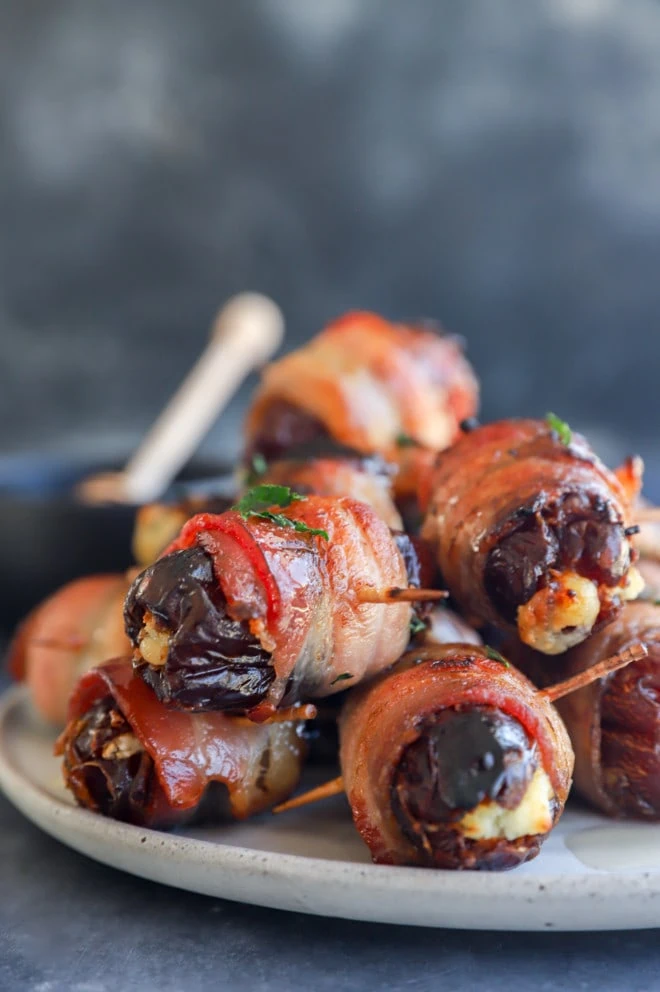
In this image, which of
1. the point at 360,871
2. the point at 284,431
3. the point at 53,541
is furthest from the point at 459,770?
the point at 53,541

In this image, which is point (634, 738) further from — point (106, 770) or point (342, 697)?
point (106, 770)

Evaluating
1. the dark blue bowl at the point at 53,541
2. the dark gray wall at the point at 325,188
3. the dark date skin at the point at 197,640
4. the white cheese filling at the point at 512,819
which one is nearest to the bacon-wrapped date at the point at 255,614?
the dark date skin at the point at 197,640

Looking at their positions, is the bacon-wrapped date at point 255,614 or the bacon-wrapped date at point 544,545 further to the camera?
the bacon-wrapped date at point 544,545

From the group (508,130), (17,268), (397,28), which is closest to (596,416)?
(508,130)

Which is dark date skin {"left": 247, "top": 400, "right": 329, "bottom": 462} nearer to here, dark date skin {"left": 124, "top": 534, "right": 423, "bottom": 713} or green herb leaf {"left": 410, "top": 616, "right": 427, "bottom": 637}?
green herb leaf {"left": 410, "top": 616, "right": 427, "bottom": 637}

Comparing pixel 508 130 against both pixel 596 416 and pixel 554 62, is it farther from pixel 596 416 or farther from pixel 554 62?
pixel 596 416

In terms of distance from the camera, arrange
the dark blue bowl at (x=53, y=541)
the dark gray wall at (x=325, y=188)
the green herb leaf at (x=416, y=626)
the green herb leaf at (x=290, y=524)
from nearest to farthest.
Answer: the green herb leaf at (x=290, y=524)
the green herb leaf at (x=416, y=626)
the dark blue bowl at (x=53, y=541)
the dark gray wall at (x=325, y=188)

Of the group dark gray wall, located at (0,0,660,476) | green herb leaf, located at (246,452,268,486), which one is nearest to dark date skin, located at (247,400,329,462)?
green herb leaf, located at (246,452,268,486)

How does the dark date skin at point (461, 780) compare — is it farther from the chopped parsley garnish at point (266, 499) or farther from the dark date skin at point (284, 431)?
the dark date skin at point (284, 431)
